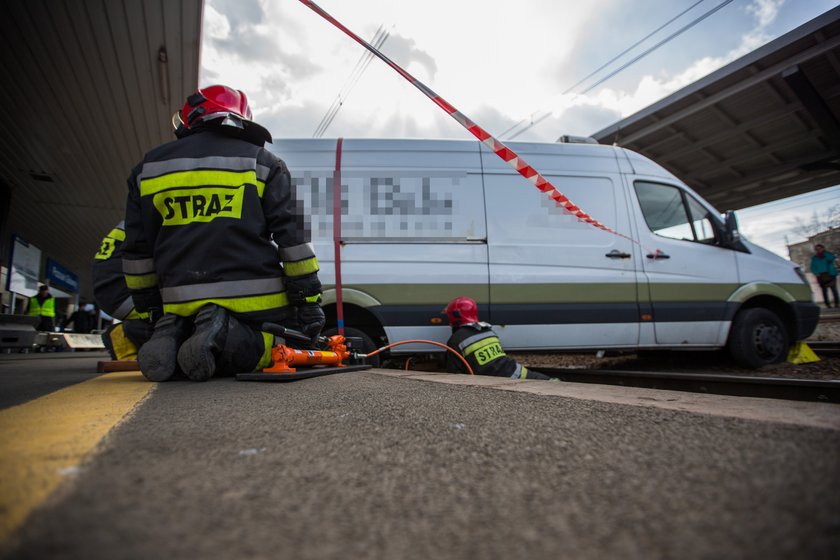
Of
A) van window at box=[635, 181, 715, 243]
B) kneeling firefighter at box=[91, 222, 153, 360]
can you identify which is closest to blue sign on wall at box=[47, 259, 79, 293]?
kneeling firefighter at box=[91, 222, 153, 360]

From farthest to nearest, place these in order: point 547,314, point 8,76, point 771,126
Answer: point 771,126 → point 8,76 → point 547,314

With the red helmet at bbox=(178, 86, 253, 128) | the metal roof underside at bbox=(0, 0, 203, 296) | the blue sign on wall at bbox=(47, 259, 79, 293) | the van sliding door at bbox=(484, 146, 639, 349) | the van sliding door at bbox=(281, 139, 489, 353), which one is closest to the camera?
the red helmet at bbox=(178, 86, 253, 128)

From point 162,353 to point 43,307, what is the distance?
38.3ft

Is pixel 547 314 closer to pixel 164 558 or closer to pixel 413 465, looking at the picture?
pixel 413 465

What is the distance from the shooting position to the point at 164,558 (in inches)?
18.2

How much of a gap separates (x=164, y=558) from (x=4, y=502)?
0.32 m

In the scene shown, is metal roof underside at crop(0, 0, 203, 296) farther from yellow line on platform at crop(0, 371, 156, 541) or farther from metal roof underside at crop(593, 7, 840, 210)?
metal roof underside at crop(593, 7, 840, 210)

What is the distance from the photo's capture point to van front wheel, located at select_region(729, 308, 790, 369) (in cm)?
439

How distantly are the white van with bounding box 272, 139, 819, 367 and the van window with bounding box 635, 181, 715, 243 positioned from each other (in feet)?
0.05

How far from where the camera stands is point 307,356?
264 centimetres

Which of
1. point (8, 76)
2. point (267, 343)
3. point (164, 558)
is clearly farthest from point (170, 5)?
point (164, 558)

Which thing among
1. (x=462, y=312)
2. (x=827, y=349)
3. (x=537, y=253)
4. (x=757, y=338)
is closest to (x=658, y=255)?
(x=537, y=253)

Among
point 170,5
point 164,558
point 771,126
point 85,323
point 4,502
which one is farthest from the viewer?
point 85,323

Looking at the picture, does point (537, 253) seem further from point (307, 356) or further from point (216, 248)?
point (216, 248)
